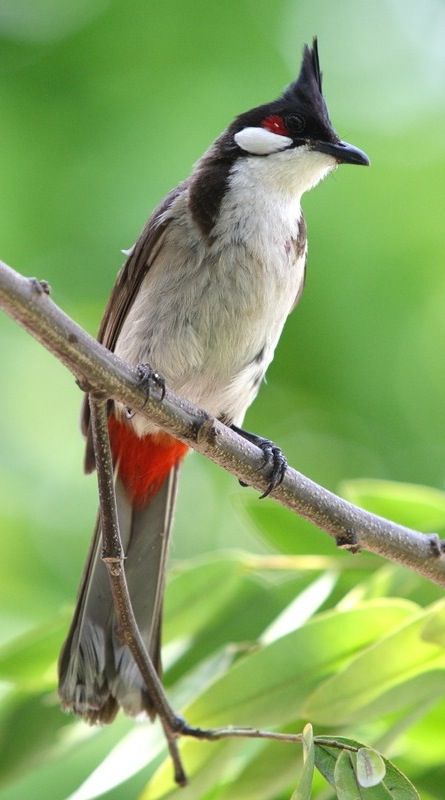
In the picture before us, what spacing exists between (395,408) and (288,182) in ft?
4.19

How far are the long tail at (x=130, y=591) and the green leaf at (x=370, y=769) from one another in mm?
703

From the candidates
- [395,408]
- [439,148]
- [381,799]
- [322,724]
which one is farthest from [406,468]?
[381,799]

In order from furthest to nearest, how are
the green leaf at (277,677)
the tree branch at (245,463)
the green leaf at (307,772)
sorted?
the green leaf at (277,677)
the tree branch at (245,463)
the green leaf at (307,772)

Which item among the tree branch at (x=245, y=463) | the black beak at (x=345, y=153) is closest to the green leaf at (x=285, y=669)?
the tree branch at (x=245, y=463)

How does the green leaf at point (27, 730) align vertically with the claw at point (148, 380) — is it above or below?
below

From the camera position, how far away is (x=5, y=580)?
3.65 meters

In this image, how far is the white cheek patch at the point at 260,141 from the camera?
8.66 ft

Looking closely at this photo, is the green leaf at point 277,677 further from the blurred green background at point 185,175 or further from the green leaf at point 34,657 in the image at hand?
the blurred green background at point 185,175

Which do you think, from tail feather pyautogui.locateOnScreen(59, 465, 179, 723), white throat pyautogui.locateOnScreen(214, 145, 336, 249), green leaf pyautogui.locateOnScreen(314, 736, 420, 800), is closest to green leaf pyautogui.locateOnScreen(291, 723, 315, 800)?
green leaf pyautogui.locateOnScreen(314, 736, 420, 800)

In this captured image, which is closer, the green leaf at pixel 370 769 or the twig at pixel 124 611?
the green leaf at pixel 370 769

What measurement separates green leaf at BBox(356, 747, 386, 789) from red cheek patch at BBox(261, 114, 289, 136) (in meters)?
1.74

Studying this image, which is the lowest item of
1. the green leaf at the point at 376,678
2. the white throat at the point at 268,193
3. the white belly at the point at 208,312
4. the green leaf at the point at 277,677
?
the green leaf at the point at 376,678

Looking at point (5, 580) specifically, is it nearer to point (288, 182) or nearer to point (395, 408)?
point (395, 408)

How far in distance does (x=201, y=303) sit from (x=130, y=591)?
2.12 ft
